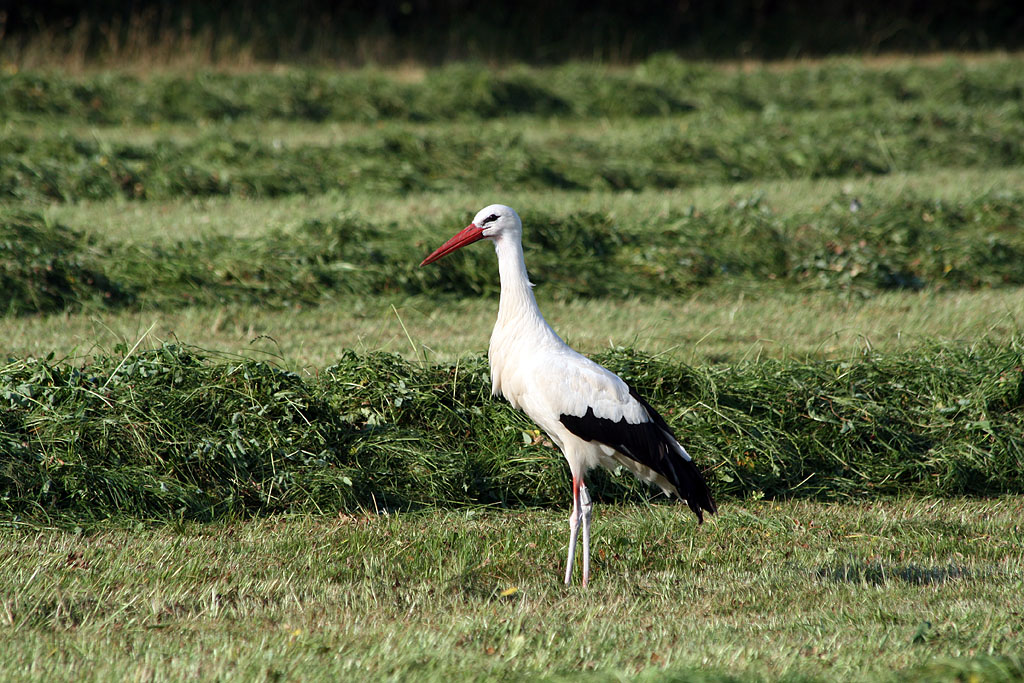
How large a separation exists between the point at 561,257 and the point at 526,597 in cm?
471

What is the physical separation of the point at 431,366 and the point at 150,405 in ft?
4.77

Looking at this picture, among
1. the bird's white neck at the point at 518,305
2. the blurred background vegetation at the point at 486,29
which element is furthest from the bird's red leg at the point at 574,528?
the blurred background vegetation at the point at 486,29

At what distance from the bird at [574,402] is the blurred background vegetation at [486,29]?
42.9ft

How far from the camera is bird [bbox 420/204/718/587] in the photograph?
442 centimetres

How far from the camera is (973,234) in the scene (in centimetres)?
941

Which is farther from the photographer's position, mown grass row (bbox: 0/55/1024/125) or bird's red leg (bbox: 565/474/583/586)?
mown grass row (bbox: 0/55/1024/125)

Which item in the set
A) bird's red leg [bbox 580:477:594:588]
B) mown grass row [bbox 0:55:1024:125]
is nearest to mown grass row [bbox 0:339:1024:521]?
bird's red leg [bbox 580:477:594:588]

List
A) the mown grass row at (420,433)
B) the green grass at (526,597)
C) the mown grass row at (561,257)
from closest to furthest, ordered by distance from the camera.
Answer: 1. the green grass at (526,597)
2. the mown grass row at (420,433)
3. the mown grass row at (561,257)

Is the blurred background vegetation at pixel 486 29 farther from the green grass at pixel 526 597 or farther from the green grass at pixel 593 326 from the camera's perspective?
the green grass at pixel 526 597

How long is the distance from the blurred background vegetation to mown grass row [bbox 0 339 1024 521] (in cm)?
1209

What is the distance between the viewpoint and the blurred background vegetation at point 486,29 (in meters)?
16.8

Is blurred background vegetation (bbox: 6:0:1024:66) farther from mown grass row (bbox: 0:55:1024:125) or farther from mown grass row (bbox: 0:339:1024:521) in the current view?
mown grass row (bbox: 0:339:1024:521)

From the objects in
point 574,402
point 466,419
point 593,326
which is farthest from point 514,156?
point 574,402

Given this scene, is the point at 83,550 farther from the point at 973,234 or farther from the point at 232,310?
the point at 973,234
